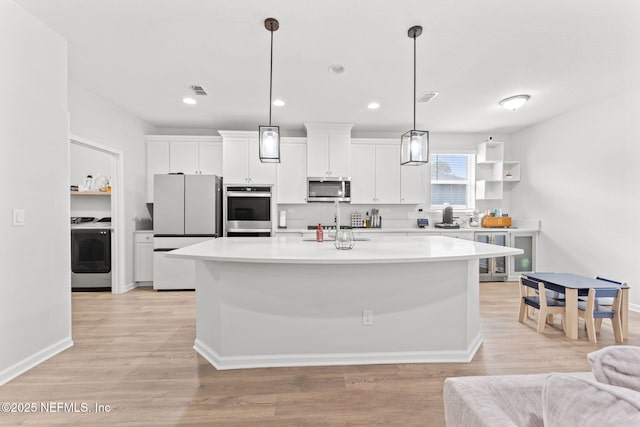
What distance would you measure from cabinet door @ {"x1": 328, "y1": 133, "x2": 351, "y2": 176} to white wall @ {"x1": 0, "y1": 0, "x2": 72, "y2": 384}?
11.0 feet

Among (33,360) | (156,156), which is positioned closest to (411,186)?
(156,156)

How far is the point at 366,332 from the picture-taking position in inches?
89.9

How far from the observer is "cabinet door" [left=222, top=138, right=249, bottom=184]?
4824 millimetres

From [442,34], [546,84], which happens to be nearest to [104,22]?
[442,34]

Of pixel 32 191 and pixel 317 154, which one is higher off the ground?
pixel 317 154

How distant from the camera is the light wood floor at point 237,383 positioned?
171cm

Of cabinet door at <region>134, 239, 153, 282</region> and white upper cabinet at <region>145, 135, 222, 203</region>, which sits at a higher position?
white upper cabinet at <region>145, 135, 222, 203</region>

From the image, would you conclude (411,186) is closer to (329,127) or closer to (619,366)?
(329,127)

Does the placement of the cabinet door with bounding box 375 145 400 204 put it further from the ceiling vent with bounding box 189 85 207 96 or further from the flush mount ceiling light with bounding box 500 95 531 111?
the ceiling vent with bounding box 189 85 207 96

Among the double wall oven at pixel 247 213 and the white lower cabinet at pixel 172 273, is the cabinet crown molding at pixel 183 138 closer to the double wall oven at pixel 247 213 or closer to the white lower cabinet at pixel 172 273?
the double wall oven at pixel 247 213

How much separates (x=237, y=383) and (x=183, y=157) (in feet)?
12.8

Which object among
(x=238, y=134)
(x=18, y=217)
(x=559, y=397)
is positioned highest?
(x=238, y=134)

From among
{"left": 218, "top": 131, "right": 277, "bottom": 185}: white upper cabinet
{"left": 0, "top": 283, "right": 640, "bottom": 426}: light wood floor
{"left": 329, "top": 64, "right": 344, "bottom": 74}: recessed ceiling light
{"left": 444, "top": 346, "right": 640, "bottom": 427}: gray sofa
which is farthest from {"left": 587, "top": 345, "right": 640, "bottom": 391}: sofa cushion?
{"left": 218, "top": 131, "right": 277, "bottom": 185}: white upper cabinet

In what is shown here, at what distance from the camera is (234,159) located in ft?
15.9
